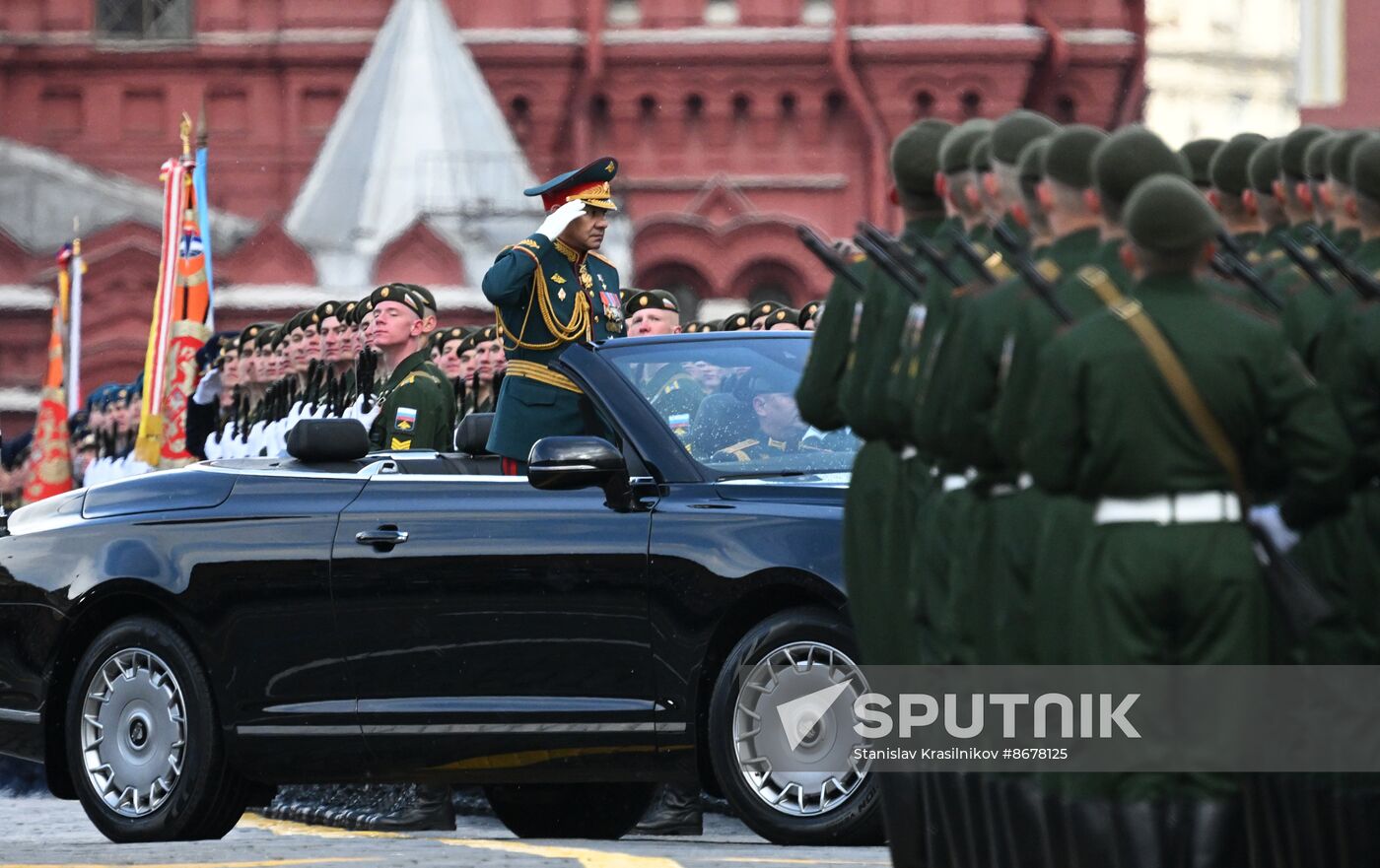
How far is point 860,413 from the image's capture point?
8227 mm

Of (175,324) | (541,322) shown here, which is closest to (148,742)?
(541,322)

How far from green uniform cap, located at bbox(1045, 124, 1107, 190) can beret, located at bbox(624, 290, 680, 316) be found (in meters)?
7.55

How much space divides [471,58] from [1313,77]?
38.4 ft

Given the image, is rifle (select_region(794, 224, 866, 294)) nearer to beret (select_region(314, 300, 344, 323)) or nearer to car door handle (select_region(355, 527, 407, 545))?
car door handle (select_region(355, 527, 407, 545))

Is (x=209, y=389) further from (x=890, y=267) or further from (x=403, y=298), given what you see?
(x=890, y=267)

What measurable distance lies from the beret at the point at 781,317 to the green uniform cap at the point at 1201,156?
217 inches

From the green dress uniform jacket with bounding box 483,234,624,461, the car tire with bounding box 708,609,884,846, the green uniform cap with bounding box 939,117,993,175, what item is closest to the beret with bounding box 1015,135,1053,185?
the green uniform cap with bounding box 939,117,993,175

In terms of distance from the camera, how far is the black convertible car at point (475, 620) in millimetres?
9383

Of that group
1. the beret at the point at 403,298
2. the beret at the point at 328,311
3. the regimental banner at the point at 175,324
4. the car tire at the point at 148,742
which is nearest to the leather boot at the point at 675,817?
the car tire at the point at 148,742

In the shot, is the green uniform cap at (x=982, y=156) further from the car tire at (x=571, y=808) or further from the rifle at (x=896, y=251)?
the car tire at (x=571, y=808)

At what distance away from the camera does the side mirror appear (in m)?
9.44

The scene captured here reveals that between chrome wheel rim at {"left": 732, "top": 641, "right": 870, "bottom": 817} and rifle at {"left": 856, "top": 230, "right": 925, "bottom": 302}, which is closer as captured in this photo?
rifle at {"left": 856, "top": 230, "right": 925, "bottom": 302}

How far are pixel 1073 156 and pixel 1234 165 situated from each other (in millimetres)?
2353

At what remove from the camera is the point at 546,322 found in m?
11.1
